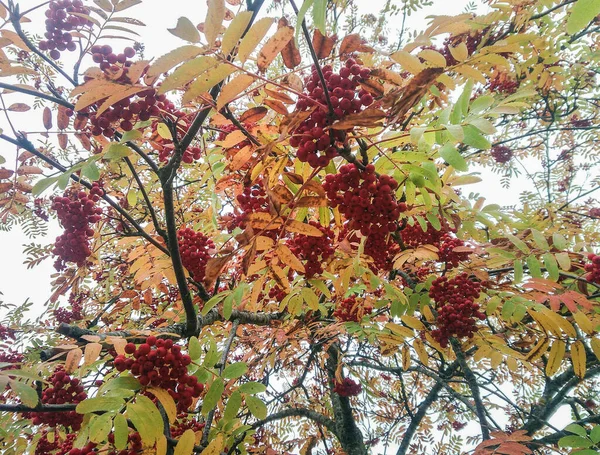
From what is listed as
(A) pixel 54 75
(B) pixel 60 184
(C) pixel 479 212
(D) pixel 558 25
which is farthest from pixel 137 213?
(D) pixel 558 25

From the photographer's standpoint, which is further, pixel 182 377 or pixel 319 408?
pixel 319 408

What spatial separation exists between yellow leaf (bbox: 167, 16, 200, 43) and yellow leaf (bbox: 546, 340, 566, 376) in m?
2.44

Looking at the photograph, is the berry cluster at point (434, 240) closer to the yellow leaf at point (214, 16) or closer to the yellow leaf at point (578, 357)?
the yellow leaf at point (578, 357)

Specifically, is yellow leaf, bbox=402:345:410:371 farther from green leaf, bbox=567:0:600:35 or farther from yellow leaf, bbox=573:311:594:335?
green leaf, bbox=567:0:600:35

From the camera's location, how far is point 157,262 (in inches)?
99.3

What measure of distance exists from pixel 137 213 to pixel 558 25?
15.9ft

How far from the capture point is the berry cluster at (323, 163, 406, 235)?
1472 mm

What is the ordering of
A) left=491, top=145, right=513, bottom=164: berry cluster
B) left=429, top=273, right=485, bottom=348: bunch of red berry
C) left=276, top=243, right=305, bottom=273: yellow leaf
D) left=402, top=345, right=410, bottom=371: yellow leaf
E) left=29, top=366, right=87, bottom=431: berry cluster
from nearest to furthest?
left=276, top=243, right=305, bottom=273: yellow leaf
left=29, top=366, right=87, bottom=431: berry cluster
left=429, top=273, right=485, bottom=348: bunch of red berry
left=402, top=345, right=410, bottom=371: yellow leaf
left=491, top=145, right=513, bottom=164: berry cluster

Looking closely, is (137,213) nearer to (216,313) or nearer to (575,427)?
(216,313)

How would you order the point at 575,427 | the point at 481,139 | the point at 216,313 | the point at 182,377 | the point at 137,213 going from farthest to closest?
the point at 137,213
the point at 216,313
the point at 575,427
the point at 182,377
the point at 481,139

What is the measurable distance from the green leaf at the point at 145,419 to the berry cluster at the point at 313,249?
0.94 m

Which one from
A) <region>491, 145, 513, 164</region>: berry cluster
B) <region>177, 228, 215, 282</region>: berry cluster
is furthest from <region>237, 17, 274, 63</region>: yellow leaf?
<region>491, 145, 513, 164</region>: berry cluster

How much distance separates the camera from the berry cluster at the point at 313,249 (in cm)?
186

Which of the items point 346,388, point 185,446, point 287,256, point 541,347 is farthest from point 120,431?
point 346,388
